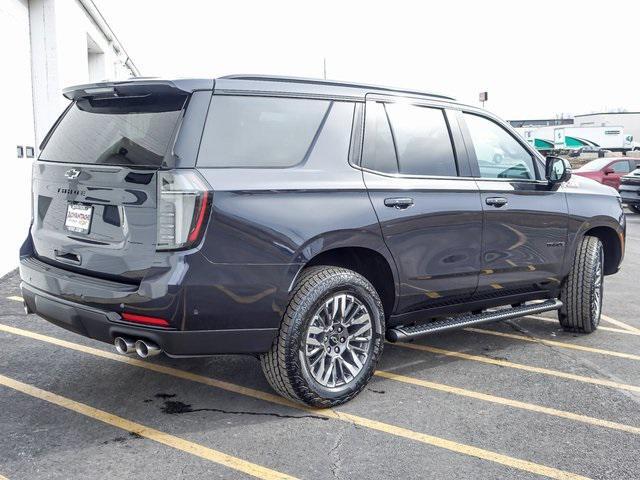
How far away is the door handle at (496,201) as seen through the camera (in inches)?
195

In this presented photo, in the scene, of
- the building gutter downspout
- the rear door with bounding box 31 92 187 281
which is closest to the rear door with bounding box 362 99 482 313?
the rear door with bounding box 31 92 187 281

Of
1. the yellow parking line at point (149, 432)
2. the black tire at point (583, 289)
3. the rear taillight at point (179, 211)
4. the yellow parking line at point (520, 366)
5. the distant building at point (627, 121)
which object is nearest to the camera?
the yellow parking line at point (149, 432)

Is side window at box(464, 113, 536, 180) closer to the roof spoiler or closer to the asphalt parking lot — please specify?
the asphalt parking lot

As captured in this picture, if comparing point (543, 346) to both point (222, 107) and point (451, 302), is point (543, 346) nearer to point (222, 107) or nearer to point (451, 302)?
point (451, 302)

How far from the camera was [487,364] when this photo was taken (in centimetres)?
505

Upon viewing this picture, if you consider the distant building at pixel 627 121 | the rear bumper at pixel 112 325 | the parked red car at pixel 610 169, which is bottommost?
the rear bumper at pixel 112 325

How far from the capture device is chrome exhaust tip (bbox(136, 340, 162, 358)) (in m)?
3.50

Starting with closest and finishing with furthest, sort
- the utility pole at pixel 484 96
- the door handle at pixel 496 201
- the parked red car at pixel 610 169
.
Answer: the door handle at pixel 496 201 < the parked red car at pixel 610 169 < the utility pole at pixel 484 96

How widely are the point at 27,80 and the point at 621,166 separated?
16.7 metres

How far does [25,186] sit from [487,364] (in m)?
6.48

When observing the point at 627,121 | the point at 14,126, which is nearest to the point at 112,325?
the point at 14,126

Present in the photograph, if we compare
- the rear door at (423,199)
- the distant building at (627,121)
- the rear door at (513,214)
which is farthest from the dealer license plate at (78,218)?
the distant building at (627,121)

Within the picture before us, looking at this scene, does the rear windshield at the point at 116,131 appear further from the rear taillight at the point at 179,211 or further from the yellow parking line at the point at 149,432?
the yellow parking line at the point at 149,432

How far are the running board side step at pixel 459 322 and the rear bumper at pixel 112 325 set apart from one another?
1064 mm
